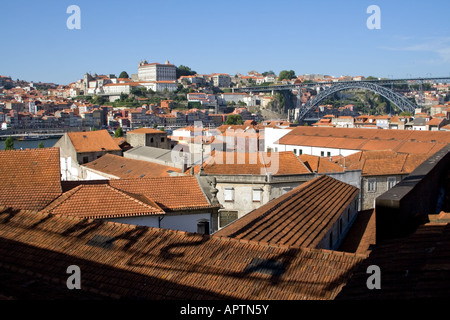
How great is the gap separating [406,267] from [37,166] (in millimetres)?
11064

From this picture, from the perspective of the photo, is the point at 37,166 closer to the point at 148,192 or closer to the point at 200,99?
the point at 148,192

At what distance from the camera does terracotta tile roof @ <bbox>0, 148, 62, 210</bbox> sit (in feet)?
37.1

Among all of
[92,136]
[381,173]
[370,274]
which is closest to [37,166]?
[370,274]

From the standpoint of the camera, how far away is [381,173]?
22.4 meters

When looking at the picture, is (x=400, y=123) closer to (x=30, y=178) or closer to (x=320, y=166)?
(x=320, y=166)

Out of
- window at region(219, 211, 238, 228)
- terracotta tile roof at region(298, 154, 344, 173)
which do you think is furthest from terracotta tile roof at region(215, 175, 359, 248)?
terracotta tile roof at region(298, 154, 344, 173)

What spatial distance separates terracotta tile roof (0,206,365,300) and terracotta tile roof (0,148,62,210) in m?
4.21

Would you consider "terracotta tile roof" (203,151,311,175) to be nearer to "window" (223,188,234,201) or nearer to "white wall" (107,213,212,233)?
"window" (223,188,234,201)

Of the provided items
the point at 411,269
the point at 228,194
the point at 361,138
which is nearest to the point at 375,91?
the point at 361,138

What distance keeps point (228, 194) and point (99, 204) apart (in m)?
8.77

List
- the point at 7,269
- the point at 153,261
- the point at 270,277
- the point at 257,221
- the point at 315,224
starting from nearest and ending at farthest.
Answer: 1. the point at 7,269
2. the point at 270,277
3. the point at 153,261
4. the point at 257,221
5. the point at 315,224

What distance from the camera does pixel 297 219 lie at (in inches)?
378

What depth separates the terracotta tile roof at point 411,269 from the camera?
2.96m
